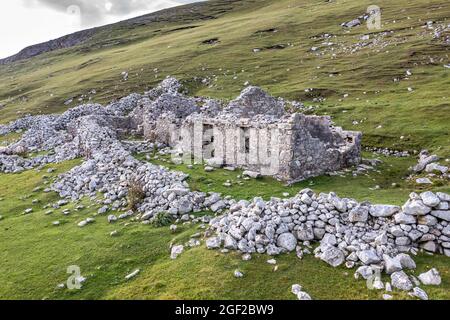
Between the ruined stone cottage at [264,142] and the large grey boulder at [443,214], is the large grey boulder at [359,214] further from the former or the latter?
the ruined stone cottage at [264,142]

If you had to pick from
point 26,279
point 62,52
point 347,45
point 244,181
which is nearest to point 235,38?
point 347,45

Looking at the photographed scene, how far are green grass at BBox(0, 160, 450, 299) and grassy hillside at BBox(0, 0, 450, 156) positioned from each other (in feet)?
62.6

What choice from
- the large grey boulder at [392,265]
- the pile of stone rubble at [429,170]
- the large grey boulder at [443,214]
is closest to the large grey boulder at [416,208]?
the large grey boulder at [443,214]

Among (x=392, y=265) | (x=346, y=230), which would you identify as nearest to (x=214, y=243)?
(x=346, y=230)

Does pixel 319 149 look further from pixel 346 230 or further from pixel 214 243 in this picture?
pixel 214 243

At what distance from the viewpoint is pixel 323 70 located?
59.7m

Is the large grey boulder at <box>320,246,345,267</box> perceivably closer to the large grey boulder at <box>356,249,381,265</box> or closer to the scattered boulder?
the large grey boulder at <box>356,249,381,265</box>

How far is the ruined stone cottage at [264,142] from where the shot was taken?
21766 mm

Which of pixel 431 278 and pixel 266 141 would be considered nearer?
pixel 431 278

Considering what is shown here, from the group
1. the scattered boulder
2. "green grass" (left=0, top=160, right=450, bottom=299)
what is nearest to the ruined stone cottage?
"green grass" (left=0, top=160, right=450, bottom=299)

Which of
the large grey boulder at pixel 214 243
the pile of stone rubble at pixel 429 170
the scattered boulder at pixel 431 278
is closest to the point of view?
the scattered boulder at pixel 431 278

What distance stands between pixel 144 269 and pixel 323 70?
174 feet

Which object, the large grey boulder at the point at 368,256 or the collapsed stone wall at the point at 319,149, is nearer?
the large grey boulder at the point at 368,256

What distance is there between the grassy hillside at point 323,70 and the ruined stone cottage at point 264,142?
750cm
